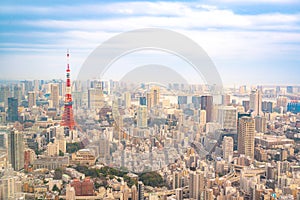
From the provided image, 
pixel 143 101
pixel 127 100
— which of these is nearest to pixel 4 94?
pixel 127 100

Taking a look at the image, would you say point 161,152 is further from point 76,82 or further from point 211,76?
point 76,82

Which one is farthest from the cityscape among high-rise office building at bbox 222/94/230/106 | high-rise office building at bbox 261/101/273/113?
high-rise office building at bbox 261/101/273/113

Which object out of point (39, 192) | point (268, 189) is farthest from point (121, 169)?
point (268, 189)

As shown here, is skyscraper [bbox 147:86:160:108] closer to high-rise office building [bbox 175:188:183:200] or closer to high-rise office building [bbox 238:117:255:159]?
high-rise office building [bbox 175:188:183:200]

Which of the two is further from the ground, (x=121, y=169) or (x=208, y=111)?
(x=208, y=111)

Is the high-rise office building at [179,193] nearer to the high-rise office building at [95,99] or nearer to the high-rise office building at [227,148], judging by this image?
the high-rise office building at [227,148]

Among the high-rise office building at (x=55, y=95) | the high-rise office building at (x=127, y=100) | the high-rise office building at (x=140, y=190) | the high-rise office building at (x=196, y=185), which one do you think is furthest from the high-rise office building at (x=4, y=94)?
the high-rise office building at (x=196, y=185)
